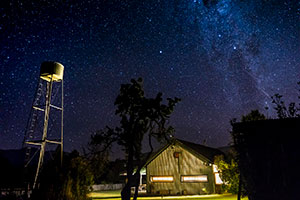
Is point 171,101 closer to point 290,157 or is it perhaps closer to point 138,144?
point 138,144

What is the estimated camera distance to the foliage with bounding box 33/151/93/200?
14.1m

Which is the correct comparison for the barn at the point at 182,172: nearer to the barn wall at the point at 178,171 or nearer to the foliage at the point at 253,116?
the barn wall at the point at 178,171

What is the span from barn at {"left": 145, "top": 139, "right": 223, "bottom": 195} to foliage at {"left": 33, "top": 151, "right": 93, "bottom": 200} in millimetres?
13132

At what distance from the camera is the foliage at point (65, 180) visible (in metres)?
14.1

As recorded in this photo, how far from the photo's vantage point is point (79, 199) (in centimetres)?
1538

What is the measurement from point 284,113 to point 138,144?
1273cm

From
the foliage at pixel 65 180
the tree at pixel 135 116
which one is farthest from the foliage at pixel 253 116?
the foliage at pixel 65 180

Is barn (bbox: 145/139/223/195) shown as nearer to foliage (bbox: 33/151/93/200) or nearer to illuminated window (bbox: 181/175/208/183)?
illuminated window (bbox: 181/175/208/183)

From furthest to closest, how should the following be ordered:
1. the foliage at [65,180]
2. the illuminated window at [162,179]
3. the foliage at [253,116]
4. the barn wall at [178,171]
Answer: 1. the illuminated window at [162,179]
2. the barn wall at [178,171]
3. the foliage at [253,116]
4. the foliage at [65,180]

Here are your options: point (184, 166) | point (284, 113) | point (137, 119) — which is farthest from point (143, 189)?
point (284, 113)

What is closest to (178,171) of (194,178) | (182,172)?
(182,172)

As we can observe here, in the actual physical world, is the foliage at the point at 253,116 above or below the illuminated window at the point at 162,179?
above

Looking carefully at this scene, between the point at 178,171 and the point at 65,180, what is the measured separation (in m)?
18.7

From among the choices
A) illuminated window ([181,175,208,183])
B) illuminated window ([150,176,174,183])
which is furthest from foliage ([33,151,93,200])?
illuminated window ([150,176,174,183])
